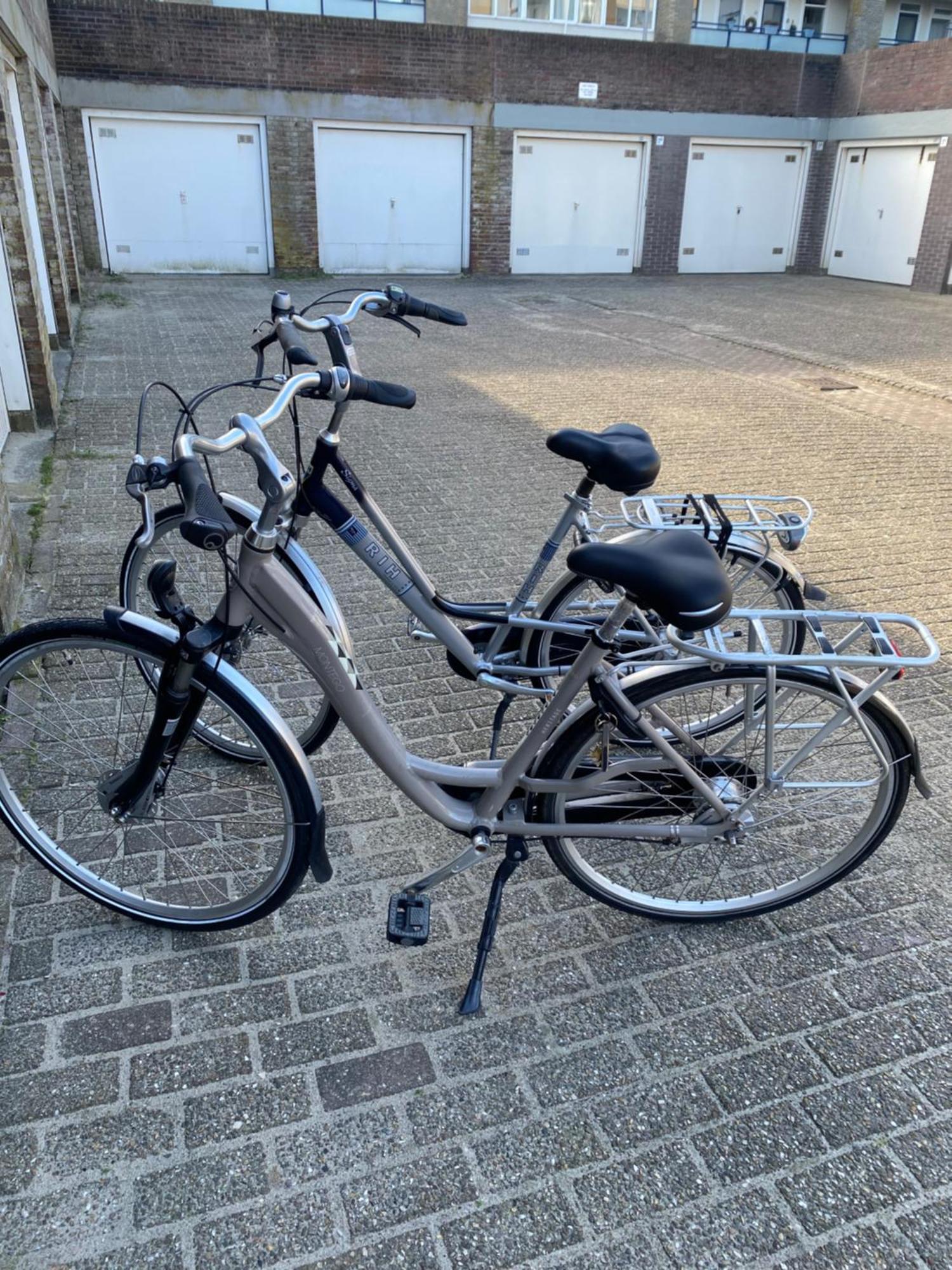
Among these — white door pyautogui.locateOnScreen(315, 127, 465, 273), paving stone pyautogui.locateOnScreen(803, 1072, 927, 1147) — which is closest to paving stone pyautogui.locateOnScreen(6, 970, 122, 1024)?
paving stone pyautogui.locateOnScreen(803, 1072, 927, 1147)

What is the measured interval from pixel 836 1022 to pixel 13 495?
202 inches

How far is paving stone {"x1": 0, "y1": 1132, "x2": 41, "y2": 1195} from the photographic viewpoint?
187cm

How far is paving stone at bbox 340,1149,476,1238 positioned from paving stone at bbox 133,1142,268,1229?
19 centimetres

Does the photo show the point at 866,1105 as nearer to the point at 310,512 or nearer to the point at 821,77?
the point at 310,512

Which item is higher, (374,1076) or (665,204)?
(665,204)

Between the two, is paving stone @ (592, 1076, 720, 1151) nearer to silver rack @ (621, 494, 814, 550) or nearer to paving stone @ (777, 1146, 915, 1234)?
paving stone @ (777, 1146, 915, 1234)

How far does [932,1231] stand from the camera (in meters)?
1.84

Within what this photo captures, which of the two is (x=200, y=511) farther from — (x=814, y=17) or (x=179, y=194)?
(x=814, y=17)

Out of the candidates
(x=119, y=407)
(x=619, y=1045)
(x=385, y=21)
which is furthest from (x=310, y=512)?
(x=385, y=21)

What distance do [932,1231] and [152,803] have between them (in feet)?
6.49

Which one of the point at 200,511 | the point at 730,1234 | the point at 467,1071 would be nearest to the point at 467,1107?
the point at 467,1071

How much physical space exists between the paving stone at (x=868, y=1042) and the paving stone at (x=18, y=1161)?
5.67 ft

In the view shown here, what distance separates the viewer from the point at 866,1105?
6.86 feet

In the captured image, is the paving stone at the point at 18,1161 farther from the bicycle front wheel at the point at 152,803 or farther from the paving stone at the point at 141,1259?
the bicycle front wheel at the point at 152,803
